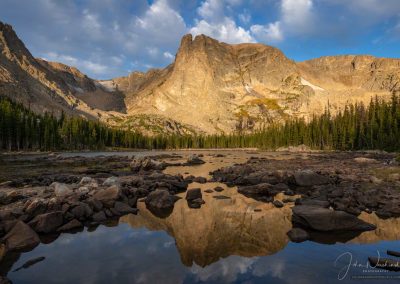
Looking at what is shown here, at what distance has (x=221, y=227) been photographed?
51.0ft

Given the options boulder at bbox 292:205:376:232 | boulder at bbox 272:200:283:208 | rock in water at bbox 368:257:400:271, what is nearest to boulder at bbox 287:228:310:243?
boulder at bbox 292:205:376:232

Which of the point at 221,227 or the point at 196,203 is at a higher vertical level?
the point at 196,203

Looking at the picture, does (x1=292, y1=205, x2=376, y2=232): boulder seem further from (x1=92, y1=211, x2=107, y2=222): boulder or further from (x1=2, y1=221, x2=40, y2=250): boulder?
(x1=2, y1=221, x2=40, y2=250): boulder

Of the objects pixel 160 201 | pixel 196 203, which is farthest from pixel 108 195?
pixel 196 203

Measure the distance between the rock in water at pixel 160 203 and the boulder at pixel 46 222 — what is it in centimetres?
616

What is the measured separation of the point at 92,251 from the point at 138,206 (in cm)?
772

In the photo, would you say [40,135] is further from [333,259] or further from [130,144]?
[333,259]

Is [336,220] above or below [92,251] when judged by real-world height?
above

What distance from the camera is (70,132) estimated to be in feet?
407

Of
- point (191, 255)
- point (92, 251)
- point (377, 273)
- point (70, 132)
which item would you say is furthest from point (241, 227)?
point (70, 132)

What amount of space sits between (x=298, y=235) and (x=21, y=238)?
1348 centimetres

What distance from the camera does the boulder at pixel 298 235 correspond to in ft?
44.6

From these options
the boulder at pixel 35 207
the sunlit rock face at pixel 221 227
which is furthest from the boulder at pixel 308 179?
the boulder at pixel 35 207

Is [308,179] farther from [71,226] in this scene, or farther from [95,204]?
[71,226]
